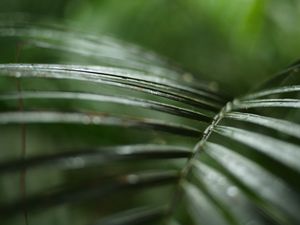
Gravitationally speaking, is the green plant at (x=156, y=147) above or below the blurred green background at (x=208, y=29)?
below

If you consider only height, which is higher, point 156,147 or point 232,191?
point 156,147

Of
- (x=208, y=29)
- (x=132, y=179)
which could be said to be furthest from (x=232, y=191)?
(x=208, y=29)

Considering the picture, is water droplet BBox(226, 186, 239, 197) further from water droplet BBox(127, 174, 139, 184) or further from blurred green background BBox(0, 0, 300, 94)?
blurred green background BBox(0, 0, 300, 94)

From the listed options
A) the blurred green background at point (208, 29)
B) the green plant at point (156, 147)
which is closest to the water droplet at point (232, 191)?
the green plant at point (156, 147)

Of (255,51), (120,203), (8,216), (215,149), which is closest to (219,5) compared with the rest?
(255,51)

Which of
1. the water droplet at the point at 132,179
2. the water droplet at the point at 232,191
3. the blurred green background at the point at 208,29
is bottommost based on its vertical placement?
the water droplet at the point at 232,191

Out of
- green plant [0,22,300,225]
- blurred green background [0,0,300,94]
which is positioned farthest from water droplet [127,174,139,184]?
blurred green background [0,0,300,94]

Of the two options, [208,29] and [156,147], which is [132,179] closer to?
[156,147]

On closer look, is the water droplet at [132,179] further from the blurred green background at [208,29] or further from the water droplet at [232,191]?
the blurred green background at [208,29]

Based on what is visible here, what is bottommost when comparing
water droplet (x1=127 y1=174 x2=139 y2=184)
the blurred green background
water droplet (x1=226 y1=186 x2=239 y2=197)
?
water droplet (x1=226 y1=186 x2=239 y2=197)
